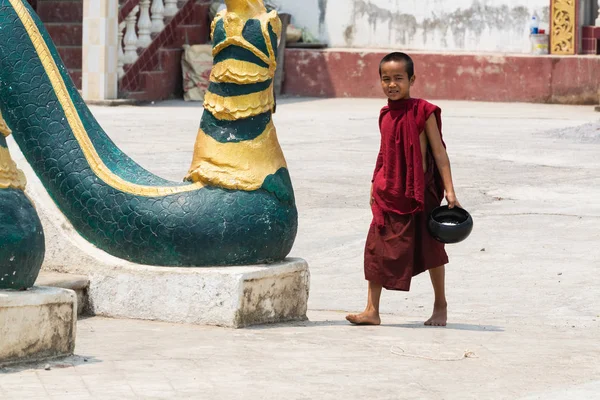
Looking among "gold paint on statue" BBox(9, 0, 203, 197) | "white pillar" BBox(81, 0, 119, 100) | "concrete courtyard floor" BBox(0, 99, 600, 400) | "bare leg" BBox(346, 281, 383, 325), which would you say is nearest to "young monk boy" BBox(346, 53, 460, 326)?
"bare leg" BBox(346, 281, 383, 325)

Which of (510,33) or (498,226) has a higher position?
(510,33)

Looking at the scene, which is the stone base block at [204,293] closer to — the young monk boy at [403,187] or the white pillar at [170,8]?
the young monk boy at [403,187]

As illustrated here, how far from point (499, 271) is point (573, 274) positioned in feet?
1.39

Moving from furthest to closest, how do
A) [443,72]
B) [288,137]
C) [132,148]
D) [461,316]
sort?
[443,72] → [288,137] → [132,148] → [461,316]

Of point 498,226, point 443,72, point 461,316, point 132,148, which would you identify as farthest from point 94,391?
point 443,72

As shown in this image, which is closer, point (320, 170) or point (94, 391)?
point (94, 391)

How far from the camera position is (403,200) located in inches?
236

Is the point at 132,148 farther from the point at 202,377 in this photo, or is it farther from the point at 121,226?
the point at 202,377

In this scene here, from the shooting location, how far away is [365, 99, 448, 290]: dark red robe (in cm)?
597

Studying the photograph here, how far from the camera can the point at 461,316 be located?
6578 mm

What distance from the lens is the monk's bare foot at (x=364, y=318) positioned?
6027mm

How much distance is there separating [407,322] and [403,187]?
2.21 feet

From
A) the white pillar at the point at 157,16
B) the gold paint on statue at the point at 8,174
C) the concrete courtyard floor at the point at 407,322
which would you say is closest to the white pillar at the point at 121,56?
the white pillar at the point at 157,16

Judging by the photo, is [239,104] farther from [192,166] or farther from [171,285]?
[171,285]
